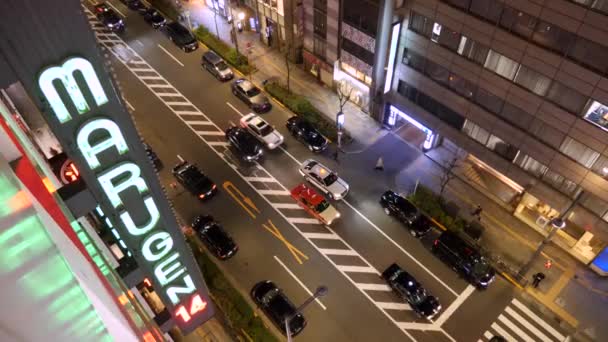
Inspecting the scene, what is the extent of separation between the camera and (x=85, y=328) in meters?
4.76

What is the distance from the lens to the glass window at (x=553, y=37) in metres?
27.3

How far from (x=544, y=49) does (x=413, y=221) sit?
16584 mm

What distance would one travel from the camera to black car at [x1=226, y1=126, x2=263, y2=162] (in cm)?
4331

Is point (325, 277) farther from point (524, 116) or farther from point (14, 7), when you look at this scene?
point (14, 7)

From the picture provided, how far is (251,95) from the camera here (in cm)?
4903

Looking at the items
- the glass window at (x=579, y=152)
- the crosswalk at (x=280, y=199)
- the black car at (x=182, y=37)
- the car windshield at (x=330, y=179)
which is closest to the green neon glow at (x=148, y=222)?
the crosswalk at (x=280, y=199)

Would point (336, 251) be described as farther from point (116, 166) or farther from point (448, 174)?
point (116, 166)

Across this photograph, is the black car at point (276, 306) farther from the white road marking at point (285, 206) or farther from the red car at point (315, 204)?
the white road marking at point (285, 206)

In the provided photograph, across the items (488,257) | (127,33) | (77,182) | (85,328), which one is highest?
(127,33)

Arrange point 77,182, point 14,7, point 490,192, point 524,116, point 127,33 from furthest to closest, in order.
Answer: point 127,33, point 490,192, point 524,116, point 77,182, point 14,7

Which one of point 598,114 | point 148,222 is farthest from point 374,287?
point 148,222

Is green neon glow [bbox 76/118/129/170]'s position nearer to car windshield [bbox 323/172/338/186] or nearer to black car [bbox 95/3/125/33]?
car windshield [bbox 323/172/338/186]

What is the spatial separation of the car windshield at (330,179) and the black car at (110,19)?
37557 mm

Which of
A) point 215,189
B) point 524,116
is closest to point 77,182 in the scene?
point 215,189
